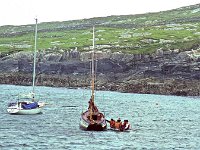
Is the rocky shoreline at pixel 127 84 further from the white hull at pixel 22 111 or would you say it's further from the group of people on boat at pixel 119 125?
the group of people on boat at pixel 119 125

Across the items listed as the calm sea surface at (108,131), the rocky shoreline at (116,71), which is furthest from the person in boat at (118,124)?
the rocky shoreline at (116,71)

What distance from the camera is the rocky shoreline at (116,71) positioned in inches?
6344

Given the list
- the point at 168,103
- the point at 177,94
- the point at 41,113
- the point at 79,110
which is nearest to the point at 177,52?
the point at 177,94

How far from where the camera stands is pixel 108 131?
249ft

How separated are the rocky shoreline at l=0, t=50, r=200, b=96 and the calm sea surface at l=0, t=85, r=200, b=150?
24563 millimetres

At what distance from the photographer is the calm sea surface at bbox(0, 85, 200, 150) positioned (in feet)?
209

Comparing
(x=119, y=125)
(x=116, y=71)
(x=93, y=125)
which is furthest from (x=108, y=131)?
(x=116, y=71)

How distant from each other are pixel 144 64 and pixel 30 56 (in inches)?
1636

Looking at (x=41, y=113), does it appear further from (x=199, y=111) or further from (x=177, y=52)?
(x=177, y=52)

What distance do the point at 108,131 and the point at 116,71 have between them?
324ft

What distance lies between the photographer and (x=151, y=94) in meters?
161

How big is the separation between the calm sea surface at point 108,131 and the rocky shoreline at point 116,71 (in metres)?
24.6

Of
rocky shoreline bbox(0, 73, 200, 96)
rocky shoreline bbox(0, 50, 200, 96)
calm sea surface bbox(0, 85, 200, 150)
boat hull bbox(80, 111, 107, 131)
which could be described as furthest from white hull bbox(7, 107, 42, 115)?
rocky shoreline bbox(0, 50, 200, 96)

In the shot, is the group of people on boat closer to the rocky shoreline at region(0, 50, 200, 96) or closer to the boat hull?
the boat hull
